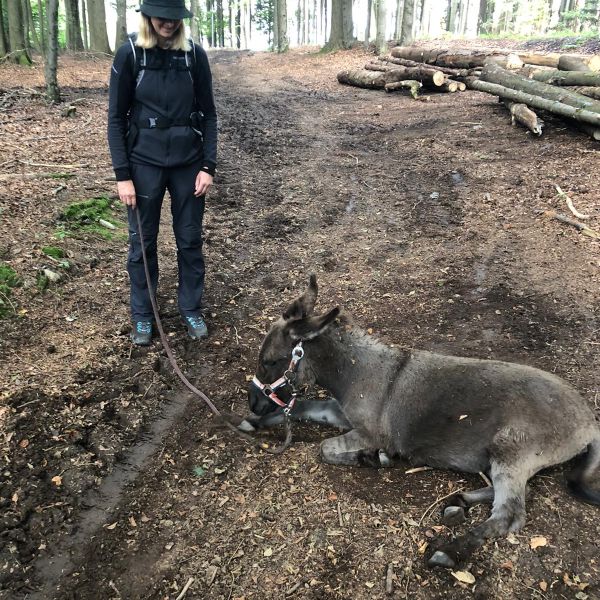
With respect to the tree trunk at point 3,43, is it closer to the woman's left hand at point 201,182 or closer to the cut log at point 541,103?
the cut log at point 541,103

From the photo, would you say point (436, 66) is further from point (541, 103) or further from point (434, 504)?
point (434, 504)

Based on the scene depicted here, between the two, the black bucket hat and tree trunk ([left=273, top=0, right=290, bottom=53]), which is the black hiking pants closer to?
the black bucket hat

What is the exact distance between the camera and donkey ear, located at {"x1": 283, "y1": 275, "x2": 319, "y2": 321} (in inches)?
181

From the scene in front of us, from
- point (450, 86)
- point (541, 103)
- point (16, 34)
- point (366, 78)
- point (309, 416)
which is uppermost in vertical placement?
point (16, 34)

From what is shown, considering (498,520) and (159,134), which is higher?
(159,134)

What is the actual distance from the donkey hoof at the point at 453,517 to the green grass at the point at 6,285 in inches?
194

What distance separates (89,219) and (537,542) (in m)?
7.19

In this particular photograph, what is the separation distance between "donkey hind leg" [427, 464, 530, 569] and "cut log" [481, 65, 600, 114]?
977 cm

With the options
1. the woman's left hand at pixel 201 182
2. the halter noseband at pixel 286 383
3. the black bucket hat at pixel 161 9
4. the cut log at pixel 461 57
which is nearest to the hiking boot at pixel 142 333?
the woman's left hand at pixel 201 182

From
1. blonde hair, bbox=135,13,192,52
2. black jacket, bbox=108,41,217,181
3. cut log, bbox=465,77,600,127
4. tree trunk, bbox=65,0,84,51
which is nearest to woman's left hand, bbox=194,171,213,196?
black jacket, bbox=108,41,217,181

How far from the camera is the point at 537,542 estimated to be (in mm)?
3678

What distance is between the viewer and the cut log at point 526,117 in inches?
469

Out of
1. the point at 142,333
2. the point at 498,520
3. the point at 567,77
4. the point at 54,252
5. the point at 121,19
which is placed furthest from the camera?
the point at 121,19

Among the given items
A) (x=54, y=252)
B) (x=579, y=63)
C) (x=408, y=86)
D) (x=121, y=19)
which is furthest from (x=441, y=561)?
(x=121, y=19)
